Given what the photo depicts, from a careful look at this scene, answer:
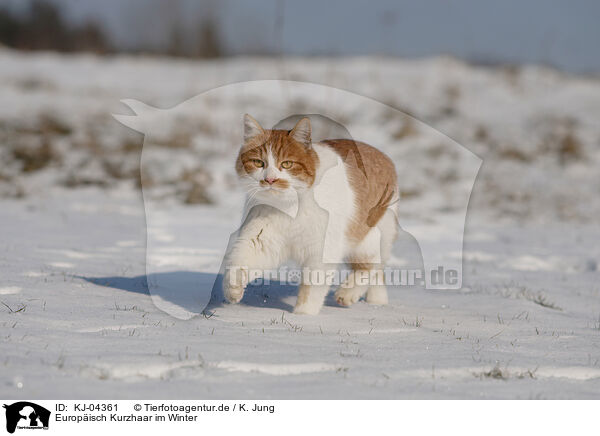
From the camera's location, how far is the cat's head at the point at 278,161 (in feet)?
11.1

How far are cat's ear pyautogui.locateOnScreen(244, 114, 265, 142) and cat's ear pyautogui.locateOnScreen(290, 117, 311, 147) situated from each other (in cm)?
22

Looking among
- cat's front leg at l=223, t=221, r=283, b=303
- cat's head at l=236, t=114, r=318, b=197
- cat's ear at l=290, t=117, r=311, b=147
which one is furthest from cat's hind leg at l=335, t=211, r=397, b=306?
cat's ear at l=290, t=117, r=311, b=147

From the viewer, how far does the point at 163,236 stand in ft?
20.5

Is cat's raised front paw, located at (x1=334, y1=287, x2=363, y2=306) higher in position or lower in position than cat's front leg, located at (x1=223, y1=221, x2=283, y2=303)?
lower

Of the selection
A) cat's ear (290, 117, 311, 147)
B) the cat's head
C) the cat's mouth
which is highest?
cat's ear (290, 117, 311, 147)

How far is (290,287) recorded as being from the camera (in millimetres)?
4359

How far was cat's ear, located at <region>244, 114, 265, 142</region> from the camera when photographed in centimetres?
359

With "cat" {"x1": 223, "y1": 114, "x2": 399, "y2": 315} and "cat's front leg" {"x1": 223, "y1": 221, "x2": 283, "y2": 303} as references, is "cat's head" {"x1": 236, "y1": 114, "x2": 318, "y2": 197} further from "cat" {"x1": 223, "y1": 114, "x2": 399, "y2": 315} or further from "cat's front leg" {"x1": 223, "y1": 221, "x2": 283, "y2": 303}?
"cat's front leg" {"x1": 223, "y1": 221, "x2": 283, "y2": 303}

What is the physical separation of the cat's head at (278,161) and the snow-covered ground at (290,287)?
2.54 ft

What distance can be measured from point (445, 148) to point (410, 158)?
85 cm

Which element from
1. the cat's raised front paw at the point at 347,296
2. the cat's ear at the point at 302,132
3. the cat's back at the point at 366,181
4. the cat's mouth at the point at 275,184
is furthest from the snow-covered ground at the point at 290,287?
the cat's ear at the point at 302,132
